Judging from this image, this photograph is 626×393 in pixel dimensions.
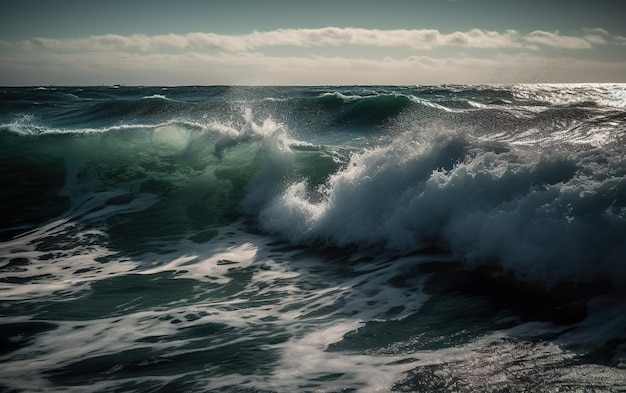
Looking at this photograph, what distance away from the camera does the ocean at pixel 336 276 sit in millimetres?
4473

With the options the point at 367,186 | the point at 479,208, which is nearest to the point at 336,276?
the point at 479,208

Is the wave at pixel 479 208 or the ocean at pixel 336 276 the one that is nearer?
the ocean at pixel 336 276

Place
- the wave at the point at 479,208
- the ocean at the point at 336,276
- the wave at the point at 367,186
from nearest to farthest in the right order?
the ocean at the point at 336,276 → the wave at the point at 479,208 → the wave at the point at 367,186

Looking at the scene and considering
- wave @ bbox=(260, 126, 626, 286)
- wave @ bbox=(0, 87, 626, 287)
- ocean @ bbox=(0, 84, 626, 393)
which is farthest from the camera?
wave @ bbox=(0, 87, 626, 287)

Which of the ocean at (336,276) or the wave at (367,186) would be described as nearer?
the ocean at (336,276)

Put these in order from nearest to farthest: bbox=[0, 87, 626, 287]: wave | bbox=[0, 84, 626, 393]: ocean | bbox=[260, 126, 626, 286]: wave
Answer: bbox=[0, 84, 626, 393]: ocean → bbox=[260, 126, 626, 286]: wave → bbox=[0, 87, 626, 287]: wave

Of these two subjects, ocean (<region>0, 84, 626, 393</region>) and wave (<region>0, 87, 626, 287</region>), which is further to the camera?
wave (<region>0, 87, 626, 287</region>)

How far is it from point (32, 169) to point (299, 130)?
11.2m

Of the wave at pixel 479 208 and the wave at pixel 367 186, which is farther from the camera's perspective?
the wave at pixel 367 186

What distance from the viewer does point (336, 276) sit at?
735 centimetres

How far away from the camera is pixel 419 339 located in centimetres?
500

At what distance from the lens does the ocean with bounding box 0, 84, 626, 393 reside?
4.47m

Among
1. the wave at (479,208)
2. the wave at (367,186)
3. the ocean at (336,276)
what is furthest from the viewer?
the wave at (367,186)

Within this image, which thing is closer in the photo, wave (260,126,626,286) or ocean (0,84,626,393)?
ocean (0,84,626,393)
